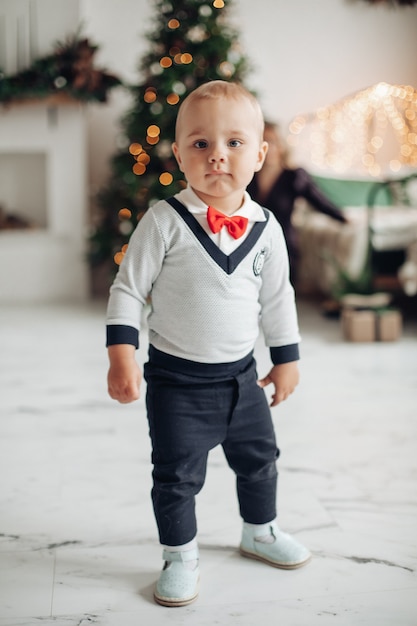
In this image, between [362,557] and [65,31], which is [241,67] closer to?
[65,31]

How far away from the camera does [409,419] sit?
237cm

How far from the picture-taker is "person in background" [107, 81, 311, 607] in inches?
50.2

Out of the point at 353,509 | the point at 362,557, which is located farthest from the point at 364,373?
the point at 362,557

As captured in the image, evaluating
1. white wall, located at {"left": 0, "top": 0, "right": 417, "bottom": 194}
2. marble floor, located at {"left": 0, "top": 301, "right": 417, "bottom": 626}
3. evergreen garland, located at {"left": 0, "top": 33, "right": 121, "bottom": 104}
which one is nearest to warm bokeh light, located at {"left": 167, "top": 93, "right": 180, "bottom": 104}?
evergreen garland, located at {"left": 0, "top": 33, "right": 121, "bottom": 104}

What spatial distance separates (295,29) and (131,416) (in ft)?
13.0

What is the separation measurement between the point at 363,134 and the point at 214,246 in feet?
15.2

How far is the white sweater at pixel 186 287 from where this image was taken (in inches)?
50.5

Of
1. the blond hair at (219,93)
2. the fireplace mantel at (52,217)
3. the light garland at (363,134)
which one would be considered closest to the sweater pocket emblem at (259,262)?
the blond hair at (219,93)

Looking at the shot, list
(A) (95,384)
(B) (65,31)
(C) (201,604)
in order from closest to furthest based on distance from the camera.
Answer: (C) (201,604) → (A) (95,384) → (B) (65,31)

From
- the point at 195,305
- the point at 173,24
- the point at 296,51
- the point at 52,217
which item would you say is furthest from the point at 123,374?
the point at 296,51

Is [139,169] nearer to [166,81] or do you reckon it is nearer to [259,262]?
[166,81]

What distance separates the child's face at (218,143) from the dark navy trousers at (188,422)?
1.01 feet

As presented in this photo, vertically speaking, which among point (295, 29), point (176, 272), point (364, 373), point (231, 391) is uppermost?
point (295, 29)

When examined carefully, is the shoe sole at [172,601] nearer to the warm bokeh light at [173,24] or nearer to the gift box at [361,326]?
the gift box at [361,326]
